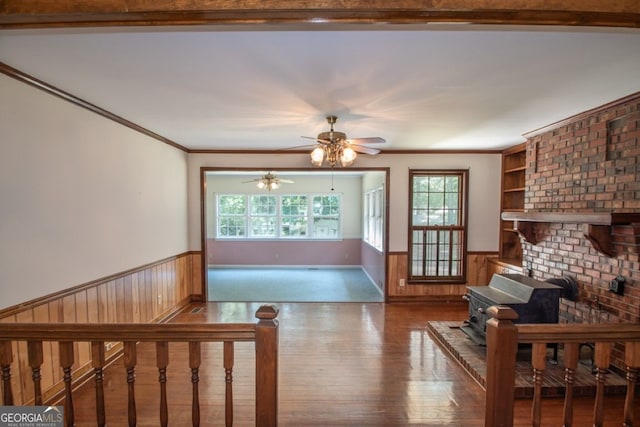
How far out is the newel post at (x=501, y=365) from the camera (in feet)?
4.67

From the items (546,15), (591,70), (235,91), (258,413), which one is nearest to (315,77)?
(235,91)

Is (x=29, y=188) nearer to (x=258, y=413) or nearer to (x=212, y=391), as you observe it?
(x=212, y=391)

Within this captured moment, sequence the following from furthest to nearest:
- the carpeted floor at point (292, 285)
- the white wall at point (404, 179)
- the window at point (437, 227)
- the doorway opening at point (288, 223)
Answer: the doorway opening at point (288, 223) → the carpeted floor at point (292, 285) → the window at point (437, 227) → the white wall at point (404, 179)

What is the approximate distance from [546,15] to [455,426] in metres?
2.57

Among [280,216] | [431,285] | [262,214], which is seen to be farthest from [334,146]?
[262,214]

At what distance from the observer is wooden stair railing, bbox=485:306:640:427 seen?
56.3 inches

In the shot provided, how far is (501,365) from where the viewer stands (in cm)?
144

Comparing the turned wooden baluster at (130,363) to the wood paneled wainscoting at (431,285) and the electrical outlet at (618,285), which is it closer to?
the electrical outlet at (618,285)

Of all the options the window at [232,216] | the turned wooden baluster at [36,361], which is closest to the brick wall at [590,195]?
the turned wooden baluster at [36,361]

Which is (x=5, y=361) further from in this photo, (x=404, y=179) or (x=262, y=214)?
(x=262, y=214)

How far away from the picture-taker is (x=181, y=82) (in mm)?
2270

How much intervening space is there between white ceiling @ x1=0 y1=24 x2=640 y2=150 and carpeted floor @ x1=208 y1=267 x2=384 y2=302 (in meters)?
3.17

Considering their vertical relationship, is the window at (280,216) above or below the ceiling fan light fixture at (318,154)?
below

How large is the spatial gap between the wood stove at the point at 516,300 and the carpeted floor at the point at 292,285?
2.07 meters
